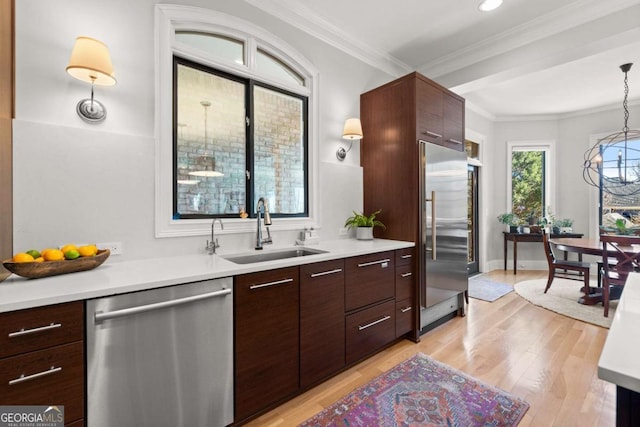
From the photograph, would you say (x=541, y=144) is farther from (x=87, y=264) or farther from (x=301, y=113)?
(x=87, y=264)

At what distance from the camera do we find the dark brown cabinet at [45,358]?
107 cm

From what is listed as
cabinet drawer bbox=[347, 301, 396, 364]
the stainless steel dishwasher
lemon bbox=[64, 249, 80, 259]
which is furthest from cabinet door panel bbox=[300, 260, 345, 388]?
lemon bbox=[64, 249, 80, 259]

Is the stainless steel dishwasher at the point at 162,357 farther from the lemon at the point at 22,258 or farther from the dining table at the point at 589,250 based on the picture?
the dining table at the point at 589,250

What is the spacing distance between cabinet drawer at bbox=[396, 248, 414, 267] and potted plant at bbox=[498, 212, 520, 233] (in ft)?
12.6

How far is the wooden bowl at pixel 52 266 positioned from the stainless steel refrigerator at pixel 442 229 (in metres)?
2.46

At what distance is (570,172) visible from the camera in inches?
218

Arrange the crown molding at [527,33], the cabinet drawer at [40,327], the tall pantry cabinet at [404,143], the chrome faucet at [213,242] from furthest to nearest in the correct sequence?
the tall pantry cabinet at [404,143]
the crown molding at [527,33]
the chrome faucet at [213,242]
the cabinet drawer at [40,327]

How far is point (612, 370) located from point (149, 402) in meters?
1.68

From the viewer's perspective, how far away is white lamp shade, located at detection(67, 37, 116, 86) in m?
1.54

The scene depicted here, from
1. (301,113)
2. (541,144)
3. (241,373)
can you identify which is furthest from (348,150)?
(541,144)

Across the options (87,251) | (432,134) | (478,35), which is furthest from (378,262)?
(478,35)

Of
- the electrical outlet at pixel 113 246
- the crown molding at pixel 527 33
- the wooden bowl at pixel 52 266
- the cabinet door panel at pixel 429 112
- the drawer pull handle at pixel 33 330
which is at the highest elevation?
the crown molding at pixel 527 33

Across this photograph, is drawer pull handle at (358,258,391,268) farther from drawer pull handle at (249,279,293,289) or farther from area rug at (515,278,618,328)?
area rug at (515,278,618,328)

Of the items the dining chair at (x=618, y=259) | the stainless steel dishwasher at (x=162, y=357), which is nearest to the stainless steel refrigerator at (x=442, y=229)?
the dining chair at (x=618, y=259)
